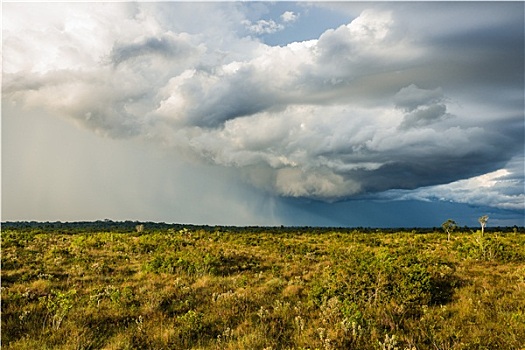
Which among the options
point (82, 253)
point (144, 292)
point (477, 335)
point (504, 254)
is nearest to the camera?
point (477, 335)

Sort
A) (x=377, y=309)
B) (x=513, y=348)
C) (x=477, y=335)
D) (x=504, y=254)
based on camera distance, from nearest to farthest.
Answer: (x=513, y=348) < (x=477, y=335) < (x=377, y=309) < (x=504, y=254)

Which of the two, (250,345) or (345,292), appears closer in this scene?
(250,345)

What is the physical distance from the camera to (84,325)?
8.87 meters

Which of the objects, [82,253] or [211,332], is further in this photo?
[82,253]

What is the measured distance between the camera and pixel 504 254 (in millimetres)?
22875

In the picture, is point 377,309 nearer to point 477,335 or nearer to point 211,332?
point 477,335

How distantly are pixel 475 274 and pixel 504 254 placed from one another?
29.2 ft

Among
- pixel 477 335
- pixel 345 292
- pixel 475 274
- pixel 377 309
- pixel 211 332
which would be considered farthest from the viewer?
pixel 475 274

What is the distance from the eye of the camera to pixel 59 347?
7.47 metres

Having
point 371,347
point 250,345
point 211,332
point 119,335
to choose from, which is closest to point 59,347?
point 119,335

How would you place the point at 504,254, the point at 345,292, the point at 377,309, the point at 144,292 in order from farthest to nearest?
the point at 504,254 → the point at 144,292 → the point at 345,292 → the point at 377,309

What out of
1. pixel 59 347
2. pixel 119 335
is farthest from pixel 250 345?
pixel 59 347

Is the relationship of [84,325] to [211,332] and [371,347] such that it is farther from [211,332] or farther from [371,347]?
[371,347]

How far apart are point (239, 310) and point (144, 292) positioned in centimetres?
464
